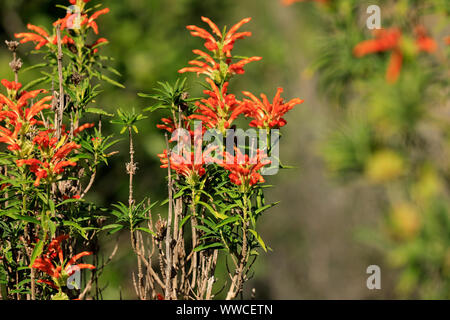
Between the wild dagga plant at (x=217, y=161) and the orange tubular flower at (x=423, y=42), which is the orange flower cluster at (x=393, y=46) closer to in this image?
the orange tubular flower at (x=423, y=42)

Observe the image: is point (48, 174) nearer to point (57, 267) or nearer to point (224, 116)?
point (57, 267)

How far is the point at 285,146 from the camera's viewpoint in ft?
12.8

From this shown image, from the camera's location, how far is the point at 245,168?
2.87 feet

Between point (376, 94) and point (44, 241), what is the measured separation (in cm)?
67

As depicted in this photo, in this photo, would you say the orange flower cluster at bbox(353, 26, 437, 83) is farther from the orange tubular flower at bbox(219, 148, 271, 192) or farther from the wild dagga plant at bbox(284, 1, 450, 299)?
the orange tubular flower at bbox(219, 148, 271, 192)

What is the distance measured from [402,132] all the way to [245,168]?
296 millimetres

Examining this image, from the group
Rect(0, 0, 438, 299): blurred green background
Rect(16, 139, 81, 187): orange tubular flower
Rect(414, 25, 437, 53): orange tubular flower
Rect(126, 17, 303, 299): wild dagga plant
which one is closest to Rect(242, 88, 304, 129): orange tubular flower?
Rect(126, 17, 303, 299): wild dagga plant

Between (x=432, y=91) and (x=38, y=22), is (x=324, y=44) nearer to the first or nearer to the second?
(x=432, y=91)

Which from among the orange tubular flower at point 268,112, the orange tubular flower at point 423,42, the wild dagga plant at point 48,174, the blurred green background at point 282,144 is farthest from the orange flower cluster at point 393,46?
the blurred green background at point 282,144

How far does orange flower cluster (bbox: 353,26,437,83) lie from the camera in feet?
2.66

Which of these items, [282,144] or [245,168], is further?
[282,144]

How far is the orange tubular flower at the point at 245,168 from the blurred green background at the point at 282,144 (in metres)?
0.97

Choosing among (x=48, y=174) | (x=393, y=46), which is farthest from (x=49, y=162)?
(x=393, y=46)
